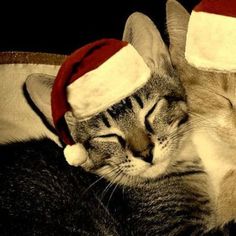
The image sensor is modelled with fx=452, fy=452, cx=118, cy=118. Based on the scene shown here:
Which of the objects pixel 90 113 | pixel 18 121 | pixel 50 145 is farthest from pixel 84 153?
pixel 18 121

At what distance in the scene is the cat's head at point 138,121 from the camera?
113 cm

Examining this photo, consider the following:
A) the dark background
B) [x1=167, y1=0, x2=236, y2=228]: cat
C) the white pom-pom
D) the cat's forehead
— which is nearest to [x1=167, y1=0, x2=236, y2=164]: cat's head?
[x1=167, y1=0, x2=236, y2=228]: cat

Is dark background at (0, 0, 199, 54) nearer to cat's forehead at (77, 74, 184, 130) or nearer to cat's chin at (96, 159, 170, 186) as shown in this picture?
cat's forehead at (77, 74, 184, 130)

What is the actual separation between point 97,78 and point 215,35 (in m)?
0.29

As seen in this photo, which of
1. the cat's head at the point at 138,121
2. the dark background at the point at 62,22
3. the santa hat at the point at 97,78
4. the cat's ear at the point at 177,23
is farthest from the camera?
the dark background at the point at 62,22

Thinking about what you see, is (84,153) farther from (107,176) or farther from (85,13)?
(85,13)

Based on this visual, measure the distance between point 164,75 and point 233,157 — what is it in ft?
1.03

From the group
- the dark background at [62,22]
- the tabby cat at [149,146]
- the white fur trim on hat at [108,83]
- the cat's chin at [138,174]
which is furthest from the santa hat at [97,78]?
the dark background at [62,22]

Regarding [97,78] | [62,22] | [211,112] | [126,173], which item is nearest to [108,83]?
[97,78]

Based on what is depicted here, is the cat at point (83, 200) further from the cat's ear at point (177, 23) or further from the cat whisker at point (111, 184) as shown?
the cat's ear at point (177, 23)

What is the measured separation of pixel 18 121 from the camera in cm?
139

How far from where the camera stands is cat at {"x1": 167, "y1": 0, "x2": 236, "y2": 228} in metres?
1.23

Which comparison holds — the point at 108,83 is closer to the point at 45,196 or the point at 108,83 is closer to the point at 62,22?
the point at 45,196

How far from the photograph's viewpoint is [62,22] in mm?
1465
